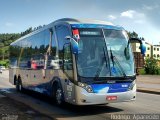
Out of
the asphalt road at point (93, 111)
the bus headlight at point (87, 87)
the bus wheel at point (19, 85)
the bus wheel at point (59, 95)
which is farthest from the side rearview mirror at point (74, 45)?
the bus wheel at point (19, 85)

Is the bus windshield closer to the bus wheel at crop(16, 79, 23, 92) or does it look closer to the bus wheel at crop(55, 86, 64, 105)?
the bus wheel at crop(55, 86, 64, 105)

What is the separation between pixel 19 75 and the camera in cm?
2380

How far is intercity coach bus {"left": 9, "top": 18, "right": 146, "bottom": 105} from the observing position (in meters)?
13.1

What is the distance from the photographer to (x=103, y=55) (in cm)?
1355

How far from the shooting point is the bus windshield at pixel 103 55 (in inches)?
522

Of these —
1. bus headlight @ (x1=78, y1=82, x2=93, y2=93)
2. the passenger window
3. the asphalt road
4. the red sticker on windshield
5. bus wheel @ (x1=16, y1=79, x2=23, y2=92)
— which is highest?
the red sticker on windshield

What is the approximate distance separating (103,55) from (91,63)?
0.56 meters

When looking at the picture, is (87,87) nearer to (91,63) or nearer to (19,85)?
(91,63)

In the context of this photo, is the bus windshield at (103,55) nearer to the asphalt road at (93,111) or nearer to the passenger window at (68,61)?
the passenger window at (68,61)

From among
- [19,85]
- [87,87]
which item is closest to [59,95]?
[87,87]

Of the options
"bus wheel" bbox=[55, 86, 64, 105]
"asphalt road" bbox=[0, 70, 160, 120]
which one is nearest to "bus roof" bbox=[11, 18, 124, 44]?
"bus wheel" bbox=[55, 86, 64, 105]

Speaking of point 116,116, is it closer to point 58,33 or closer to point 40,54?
point 58,33

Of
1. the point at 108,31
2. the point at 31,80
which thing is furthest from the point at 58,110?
the point at 31,80

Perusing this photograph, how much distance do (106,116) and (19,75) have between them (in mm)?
12013
